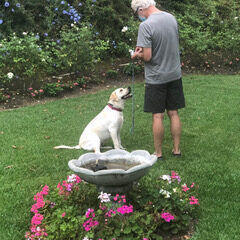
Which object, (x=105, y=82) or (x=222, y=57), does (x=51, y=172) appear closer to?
(x=105, y=82)

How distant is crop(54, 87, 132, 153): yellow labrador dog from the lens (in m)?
4.92

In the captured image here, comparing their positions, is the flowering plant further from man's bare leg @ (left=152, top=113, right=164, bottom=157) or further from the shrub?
the shrub

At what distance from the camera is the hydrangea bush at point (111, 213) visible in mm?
2787

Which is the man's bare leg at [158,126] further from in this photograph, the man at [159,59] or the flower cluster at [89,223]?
the flower cluster at [89,223]

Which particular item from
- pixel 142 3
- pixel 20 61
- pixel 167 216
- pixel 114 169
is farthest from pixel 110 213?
pixel 20 61

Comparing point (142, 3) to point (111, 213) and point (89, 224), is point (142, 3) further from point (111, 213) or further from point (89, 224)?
point (89, 224)

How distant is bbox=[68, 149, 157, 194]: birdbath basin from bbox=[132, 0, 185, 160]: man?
4.22ft

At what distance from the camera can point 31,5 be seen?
33.6ft

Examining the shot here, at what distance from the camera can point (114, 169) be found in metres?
2.77

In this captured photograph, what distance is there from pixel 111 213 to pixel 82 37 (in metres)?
7.04

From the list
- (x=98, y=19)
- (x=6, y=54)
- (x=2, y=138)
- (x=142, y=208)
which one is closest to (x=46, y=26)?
(x=98, y=19)

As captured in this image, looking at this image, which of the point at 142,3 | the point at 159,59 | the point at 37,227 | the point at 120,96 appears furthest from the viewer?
the point at 120,96

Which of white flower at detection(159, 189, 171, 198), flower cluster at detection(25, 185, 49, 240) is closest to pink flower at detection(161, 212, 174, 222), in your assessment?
white flower at detection(159, 189, 171, 198)

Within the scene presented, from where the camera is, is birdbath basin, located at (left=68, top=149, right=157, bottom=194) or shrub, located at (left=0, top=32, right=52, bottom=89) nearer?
birdbath basin, located at (left=68, top=149, right=157, bottom=194)
